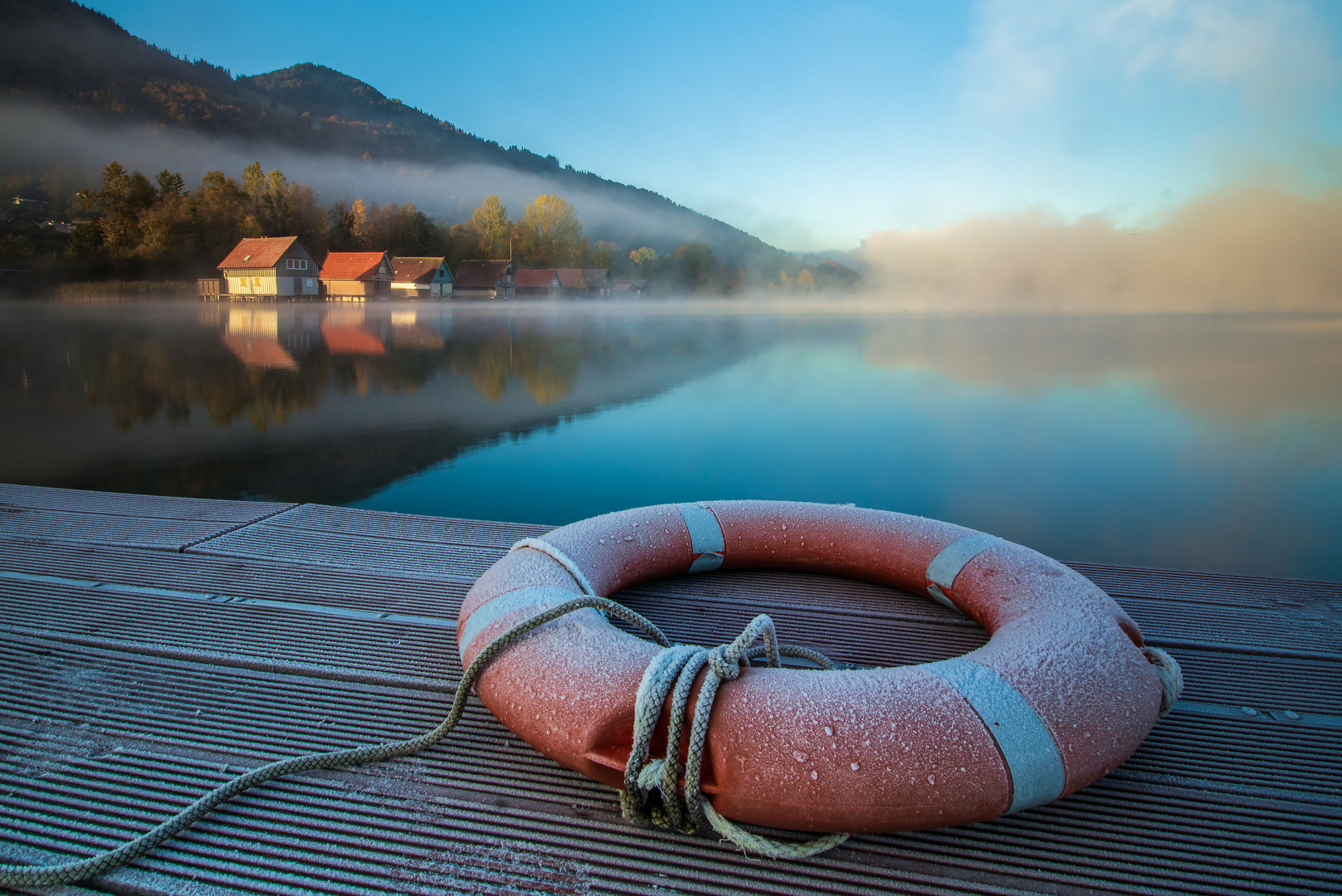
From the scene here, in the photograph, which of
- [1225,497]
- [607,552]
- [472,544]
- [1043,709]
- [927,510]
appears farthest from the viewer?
[1225,497]

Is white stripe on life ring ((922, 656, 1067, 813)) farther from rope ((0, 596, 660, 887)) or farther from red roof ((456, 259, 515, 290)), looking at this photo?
red roof ((456, 259, 515, 290))

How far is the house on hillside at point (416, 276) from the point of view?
3747 cm

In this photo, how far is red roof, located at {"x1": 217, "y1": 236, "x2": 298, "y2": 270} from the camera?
31.9 meters

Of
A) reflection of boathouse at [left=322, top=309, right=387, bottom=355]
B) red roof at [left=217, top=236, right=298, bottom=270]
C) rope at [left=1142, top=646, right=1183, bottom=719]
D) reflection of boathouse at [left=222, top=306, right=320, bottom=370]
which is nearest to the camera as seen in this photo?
rope at [left=1142, top=646, right=1183, bottom=719]

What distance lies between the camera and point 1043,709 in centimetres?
118

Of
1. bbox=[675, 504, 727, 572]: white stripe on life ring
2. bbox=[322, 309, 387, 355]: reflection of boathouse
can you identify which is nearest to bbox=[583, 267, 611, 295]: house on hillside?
bbox=[322, 309, 387, 355]: reflection of boathouse

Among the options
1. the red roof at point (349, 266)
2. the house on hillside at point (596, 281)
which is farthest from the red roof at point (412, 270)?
the house on hillside at point (596, 281)

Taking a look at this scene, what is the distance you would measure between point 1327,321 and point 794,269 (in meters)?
38.6

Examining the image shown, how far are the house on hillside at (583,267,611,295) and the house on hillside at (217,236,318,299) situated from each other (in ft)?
65.0

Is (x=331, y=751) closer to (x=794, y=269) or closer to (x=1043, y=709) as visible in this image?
(x=1043, y=709)

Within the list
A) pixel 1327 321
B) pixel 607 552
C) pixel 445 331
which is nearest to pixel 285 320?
pixel 445 331

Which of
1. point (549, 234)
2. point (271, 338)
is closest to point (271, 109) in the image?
point (549, 234)

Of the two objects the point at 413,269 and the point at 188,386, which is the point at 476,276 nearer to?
the point at 413,269

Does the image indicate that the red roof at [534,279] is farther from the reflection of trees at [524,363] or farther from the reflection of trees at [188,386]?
the reflection of trees at [188,386]
